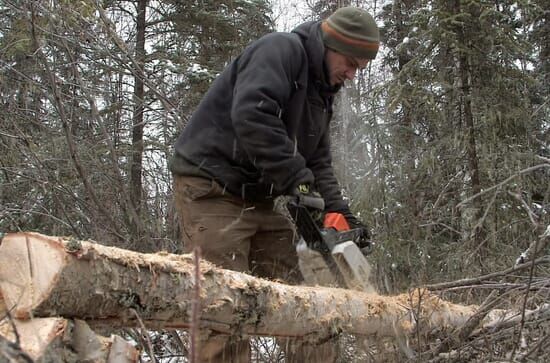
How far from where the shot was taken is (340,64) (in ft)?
12.1

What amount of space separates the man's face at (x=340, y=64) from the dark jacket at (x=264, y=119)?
0.18 ft

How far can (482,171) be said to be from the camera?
7.80 metres

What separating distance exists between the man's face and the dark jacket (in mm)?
54

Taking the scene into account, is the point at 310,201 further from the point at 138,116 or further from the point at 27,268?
the point at 138,116

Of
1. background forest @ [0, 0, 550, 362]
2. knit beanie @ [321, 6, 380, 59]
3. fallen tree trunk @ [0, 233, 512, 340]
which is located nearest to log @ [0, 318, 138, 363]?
fallen tree trunk @ [0, 233, 512, 340]

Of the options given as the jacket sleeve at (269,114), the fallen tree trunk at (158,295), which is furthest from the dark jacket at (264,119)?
the fallen tree trunk at (158,295)

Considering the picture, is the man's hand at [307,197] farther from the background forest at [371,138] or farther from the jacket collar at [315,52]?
the background forest at [371,138]

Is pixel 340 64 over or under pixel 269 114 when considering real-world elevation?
over

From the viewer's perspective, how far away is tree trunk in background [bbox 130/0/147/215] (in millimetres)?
7398

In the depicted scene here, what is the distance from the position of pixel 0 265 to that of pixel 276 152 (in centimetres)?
159

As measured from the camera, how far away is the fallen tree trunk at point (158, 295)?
6.97 ft

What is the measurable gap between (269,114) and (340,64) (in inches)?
Result: 25.7

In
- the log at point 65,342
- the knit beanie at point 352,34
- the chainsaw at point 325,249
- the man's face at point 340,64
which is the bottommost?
the log at point 65,342

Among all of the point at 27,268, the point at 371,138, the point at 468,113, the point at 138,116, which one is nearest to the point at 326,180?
the point at 27,268
